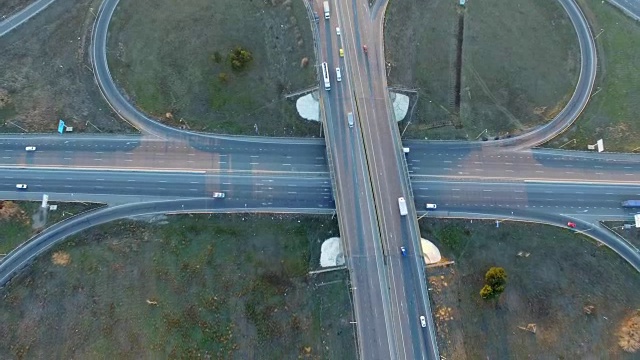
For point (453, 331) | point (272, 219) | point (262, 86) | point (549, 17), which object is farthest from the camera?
point (549, 17)

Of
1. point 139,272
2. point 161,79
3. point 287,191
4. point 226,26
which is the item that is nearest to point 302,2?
point 226,26

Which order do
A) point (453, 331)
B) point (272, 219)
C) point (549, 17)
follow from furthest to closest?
point (549, 17), point (272, 219), point (453, 331)

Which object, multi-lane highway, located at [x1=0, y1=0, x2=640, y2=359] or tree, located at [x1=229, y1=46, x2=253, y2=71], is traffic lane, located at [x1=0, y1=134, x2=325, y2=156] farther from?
tree, located at [x1=229, y1=46, x2=253, y2=71]

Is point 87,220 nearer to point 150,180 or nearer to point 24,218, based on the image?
point 24,218

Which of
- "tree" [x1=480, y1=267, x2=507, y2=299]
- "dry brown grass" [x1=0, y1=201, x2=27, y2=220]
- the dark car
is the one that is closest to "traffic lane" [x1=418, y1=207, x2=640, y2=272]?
the dark car

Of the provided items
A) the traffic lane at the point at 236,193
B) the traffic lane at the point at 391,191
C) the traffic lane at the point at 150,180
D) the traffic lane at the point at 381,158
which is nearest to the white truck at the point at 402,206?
the traffic lane at the point at 391,191

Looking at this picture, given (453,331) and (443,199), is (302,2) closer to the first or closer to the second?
(443,199)

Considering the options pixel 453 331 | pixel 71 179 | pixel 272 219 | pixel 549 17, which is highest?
pixel 549 17

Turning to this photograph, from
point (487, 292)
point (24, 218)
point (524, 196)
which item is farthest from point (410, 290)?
point (24, 218)
